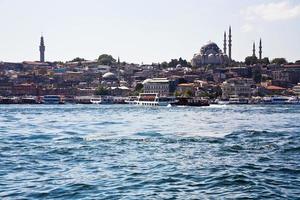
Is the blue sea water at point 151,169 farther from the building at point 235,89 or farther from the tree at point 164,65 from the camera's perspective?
the tree at point 164,65

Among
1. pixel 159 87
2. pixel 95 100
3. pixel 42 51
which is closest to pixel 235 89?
pixel 159 87

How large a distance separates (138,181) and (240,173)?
8.08 ft

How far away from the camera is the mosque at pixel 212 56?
157250 mm

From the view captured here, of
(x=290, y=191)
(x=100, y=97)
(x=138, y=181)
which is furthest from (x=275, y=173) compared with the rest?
(x=100, y=97)

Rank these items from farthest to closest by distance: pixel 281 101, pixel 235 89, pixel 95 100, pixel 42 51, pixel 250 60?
pixel 42 51 < pixel 250 60 < pixel 235 89 < pixel 95 100 < pixel 281 101

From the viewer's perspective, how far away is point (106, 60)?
183000mm

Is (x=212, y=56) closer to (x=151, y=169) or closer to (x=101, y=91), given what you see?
(x=101, y=91)

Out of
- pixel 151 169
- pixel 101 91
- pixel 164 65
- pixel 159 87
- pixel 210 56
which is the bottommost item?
pixel 151 169

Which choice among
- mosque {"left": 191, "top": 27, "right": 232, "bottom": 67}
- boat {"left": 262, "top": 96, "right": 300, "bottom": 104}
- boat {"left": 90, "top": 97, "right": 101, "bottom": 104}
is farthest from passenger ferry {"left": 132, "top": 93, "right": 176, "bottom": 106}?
mosque {"left": 191, "top": 27, "right": 232, "bottom": 67}

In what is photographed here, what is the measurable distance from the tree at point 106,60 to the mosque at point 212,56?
3139cm

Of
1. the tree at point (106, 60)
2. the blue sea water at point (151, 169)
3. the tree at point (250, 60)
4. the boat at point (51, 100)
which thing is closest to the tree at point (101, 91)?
the boat at point (51, 100)

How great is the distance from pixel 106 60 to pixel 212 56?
39.9 meters

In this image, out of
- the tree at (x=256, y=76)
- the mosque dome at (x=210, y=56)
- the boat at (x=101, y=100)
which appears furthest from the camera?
the mosque dome at (x=210, y=56)

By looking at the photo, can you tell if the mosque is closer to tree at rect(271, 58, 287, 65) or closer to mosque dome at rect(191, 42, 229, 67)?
mosque dome at rect(191, 42, 229, 67)
